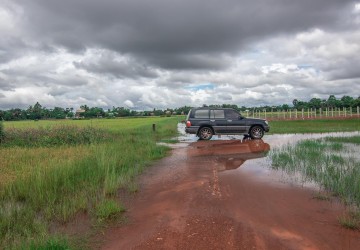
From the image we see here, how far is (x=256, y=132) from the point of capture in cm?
1867

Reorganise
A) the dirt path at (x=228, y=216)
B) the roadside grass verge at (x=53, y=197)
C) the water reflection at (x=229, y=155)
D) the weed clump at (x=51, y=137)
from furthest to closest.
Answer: the weed clump at (x=51, y=137) < the water reflection at (x=229, y=155) < the roadside grass verge at (x=53, y=197) < the dirt path at (x=228, y=216)

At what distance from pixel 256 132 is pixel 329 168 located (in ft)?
33.6

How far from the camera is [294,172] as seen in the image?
8805 mm

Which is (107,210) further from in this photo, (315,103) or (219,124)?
(315,103)

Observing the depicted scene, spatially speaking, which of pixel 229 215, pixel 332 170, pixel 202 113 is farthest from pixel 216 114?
pixel 229 215

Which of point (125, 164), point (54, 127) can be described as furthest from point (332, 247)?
point (54, 127)

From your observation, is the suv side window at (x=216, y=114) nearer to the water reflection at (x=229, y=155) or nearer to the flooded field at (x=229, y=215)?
the water reflection at (x=229, y=155)

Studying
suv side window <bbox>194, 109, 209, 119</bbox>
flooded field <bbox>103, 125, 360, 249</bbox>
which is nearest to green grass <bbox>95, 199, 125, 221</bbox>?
flooded field <bbox>103, 125, 360, 249</bbox>

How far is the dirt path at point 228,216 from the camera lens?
4312mm

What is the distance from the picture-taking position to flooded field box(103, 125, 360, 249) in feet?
14.2

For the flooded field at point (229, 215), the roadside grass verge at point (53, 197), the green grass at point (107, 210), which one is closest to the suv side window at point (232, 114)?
the roadside grass verge at point (53, 197)

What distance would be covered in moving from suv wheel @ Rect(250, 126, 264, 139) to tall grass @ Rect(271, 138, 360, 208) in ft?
18.9

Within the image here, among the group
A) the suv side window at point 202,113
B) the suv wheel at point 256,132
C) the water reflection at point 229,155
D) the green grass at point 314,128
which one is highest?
the suv side window at point 202,113

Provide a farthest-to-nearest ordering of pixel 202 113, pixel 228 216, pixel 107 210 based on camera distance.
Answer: pixel 202 113 → pixel 107 210 → pixel 228 216
